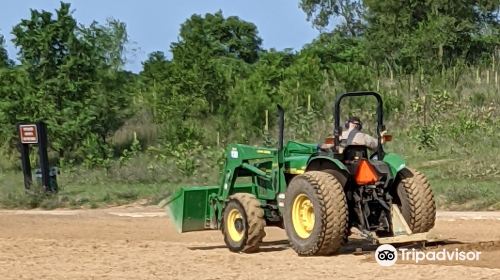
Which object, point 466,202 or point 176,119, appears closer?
point 466,202

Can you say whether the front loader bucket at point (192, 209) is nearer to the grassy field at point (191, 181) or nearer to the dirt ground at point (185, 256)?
the dirt ground at point (185, 256)

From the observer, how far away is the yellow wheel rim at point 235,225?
1275cm

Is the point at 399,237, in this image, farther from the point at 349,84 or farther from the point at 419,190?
the point at 349,84

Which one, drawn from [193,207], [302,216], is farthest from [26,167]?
[302,216]

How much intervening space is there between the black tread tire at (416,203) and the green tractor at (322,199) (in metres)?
0.01

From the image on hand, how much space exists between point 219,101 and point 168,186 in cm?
1263

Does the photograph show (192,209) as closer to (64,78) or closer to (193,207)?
(193,207)

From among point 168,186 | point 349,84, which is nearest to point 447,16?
point 349,84

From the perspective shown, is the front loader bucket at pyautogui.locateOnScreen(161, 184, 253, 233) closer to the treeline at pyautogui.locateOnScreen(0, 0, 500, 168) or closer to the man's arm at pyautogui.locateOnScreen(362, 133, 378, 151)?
the man's arm at pyautogui.locateOnScreen(362, 133, 378, 151)

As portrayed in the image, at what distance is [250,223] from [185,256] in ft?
3.13

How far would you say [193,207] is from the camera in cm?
1351

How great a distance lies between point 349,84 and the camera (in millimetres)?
33344

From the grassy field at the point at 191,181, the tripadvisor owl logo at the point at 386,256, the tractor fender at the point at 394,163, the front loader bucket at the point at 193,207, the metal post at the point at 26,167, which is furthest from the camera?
the metal post at the point at 26,167

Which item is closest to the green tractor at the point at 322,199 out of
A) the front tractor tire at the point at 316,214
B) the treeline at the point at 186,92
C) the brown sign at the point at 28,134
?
the front tractor tire at the point at 316,214
